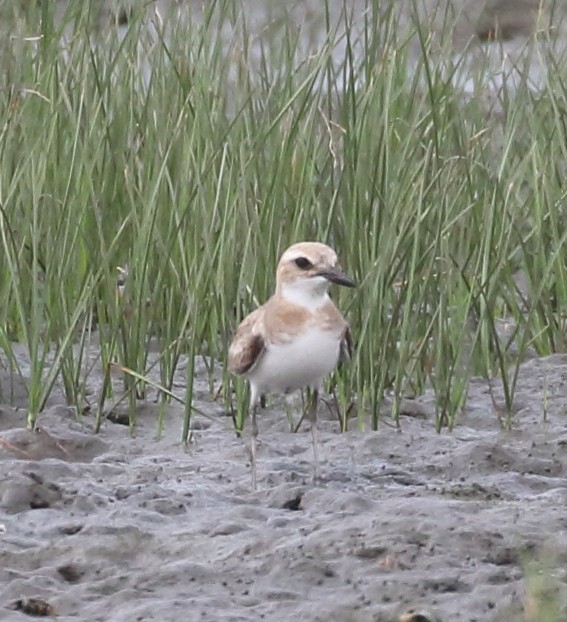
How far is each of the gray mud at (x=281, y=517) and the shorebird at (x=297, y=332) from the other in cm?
31

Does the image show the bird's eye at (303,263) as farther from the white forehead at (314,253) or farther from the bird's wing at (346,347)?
the bird's wing at (346,347)

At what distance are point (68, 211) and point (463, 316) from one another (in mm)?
1455

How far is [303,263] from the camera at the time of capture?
15.9 ft

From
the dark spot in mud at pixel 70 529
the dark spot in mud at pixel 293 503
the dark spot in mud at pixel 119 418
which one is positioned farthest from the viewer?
the dark spot in mud at pixel 119 418

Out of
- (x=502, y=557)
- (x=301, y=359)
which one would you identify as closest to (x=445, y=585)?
(x=502, y=557)

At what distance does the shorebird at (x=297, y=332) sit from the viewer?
475 cm

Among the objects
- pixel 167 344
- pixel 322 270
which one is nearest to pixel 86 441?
pixel 167 344

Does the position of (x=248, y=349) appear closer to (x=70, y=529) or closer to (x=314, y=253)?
(x=314, y=253)

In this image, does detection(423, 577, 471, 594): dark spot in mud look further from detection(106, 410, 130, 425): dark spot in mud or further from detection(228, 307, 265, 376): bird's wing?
detection(106, 410, 130, 425): dark spot in mud

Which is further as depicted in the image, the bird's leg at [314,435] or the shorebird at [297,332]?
the bird's leg at [314,435]

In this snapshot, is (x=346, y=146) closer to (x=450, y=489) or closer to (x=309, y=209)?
(x=309, y=209)

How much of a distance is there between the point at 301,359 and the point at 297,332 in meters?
0.08

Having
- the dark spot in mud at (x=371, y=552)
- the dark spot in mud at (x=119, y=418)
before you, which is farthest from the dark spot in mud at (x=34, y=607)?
the dark spot in mud at (x=119, y=418)

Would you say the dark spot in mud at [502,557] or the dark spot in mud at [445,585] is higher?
the dark spot in mud at [502,557]
